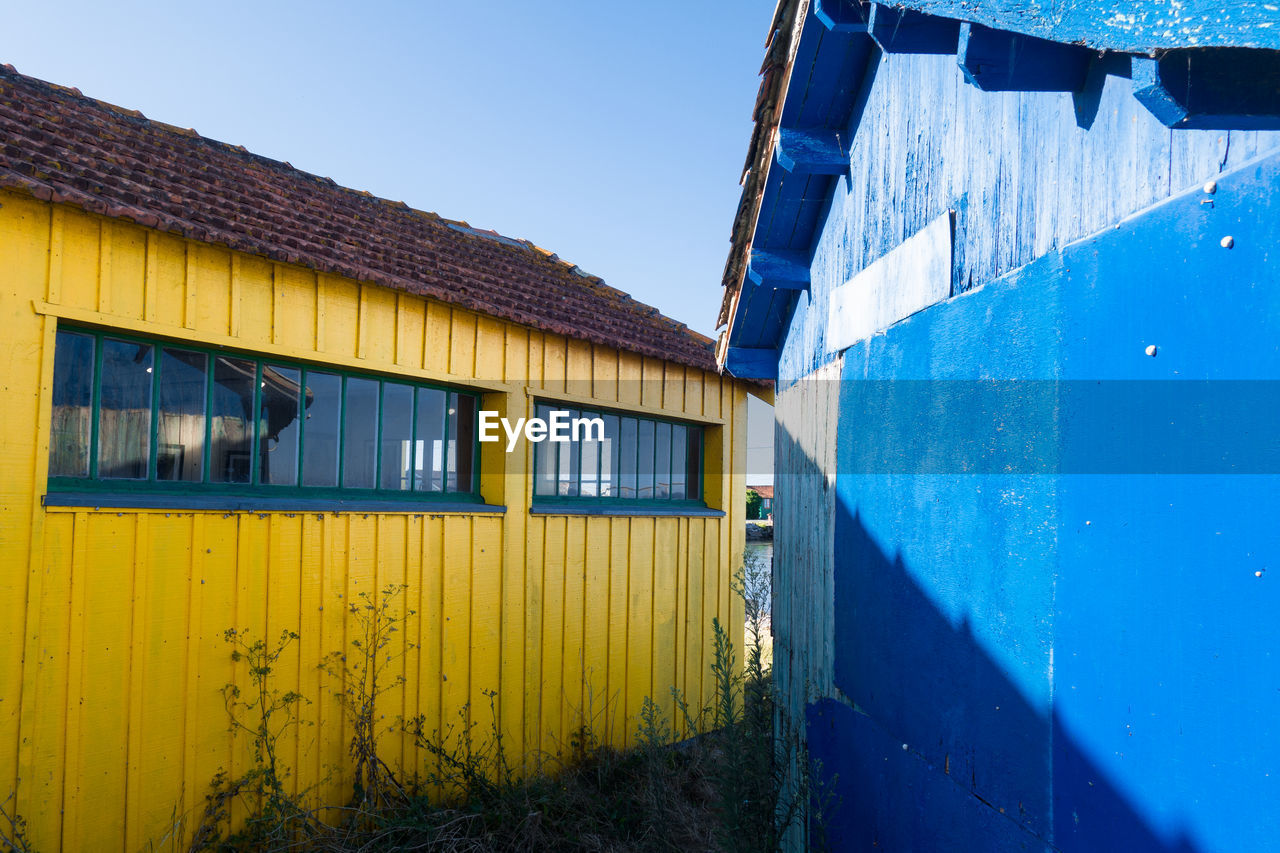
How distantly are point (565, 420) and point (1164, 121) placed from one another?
586 cm

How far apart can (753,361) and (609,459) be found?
2.42 metres

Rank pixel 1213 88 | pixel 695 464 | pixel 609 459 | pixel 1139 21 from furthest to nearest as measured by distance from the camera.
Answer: pixel 695 464, pixel 609 459, pixel 1213 88, pixel 1139 21

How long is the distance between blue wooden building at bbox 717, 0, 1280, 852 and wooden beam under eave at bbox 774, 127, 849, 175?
16 mm

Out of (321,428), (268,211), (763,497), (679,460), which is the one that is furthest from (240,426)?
(763,497)

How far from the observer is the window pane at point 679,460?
8516 millimetres

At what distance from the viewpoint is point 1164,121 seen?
1.73 metres

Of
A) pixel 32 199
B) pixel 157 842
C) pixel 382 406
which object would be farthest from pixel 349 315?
pixel 157 842

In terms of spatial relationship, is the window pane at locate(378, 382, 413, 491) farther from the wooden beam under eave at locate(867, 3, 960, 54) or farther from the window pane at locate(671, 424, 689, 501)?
the wooden beam under eave at locate(867, 3, 960, 54)

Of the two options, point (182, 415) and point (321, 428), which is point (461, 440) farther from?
point (182, 415)

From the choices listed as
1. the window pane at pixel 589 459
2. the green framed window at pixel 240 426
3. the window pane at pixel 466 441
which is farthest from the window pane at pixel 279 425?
the window pane at pixel 589 459

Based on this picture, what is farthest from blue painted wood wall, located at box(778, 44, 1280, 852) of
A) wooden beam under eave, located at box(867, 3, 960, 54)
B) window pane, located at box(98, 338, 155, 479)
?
window pane, located at box(98, 338, 155, 479)

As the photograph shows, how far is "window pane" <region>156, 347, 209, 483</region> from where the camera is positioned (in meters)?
4.75

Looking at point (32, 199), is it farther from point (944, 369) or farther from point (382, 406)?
point (944, 369)

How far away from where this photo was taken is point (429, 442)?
6266 mm
